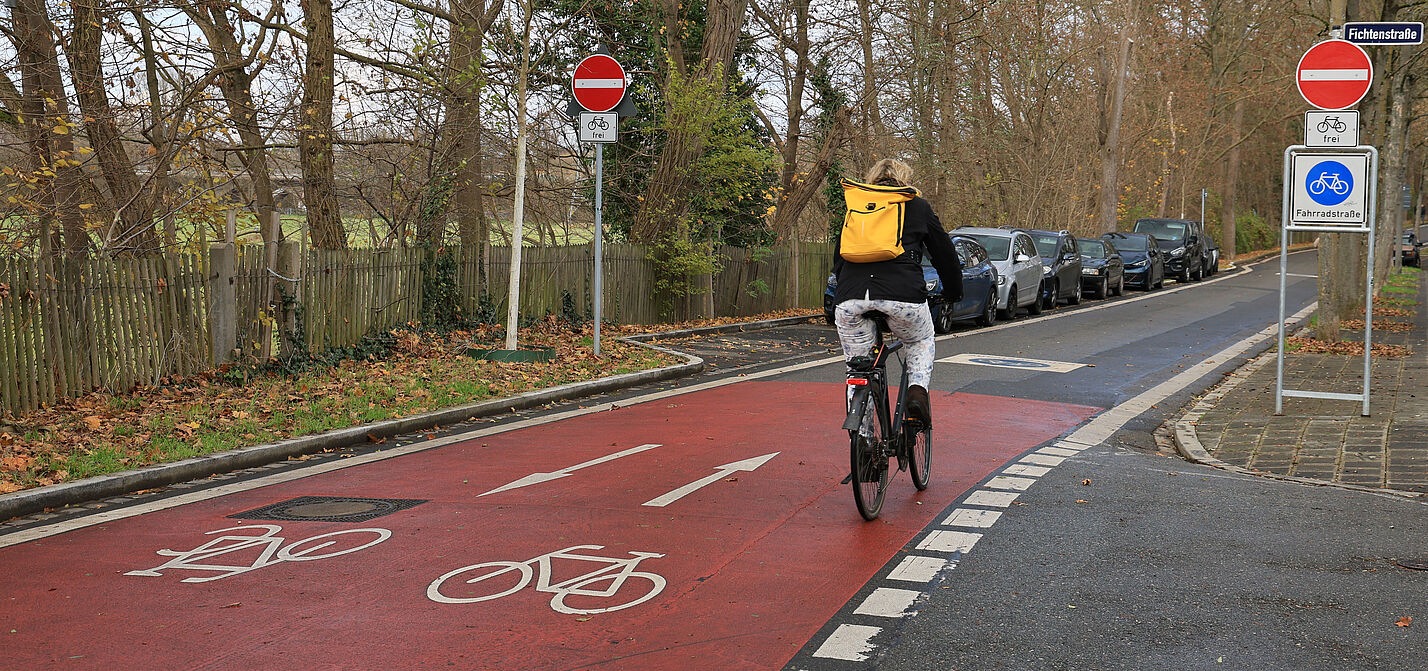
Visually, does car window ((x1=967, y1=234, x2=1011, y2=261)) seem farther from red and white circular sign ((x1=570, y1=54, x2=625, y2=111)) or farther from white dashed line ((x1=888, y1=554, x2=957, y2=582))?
white dashed line ((x1=888, y1=554, x2=957, y2=582))

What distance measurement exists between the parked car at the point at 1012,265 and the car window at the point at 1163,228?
18234mm

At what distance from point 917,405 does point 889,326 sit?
21.8 inches

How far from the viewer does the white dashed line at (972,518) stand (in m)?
7.17

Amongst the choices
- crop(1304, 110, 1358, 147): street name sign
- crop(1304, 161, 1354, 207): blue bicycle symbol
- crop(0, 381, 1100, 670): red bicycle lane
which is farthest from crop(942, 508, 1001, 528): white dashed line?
crop(1304, 110, 1358, 147): street name sign

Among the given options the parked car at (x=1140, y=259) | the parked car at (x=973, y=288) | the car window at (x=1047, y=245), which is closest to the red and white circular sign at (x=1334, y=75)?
the parked car at (x=973, y=288)

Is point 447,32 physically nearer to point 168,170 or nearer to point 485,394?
point 168,170

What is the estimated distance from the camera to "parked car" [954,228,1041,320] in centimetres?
2411

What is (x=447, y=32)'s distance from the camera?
17391 millimetres

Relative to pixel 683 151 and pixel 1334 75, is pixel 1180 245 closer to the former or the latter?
pixel 683 151

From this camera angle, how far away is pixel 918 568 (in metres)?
6.16

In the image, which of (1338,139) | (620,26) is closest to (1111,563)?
(1338,139)

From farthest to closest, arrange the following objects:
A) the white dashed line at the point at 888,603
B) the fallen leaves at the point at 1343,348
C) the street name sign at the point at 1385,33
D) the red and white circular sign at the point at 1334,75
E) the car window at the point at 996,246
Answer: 1. the car window at the point at 996,246
2. the fallen leaves at the point at 1343,348
3. the red and white circular sign at the point at 1334,75
4. the street name sign at the point at 1385,33
5. the white dashed line at the point at 888,603

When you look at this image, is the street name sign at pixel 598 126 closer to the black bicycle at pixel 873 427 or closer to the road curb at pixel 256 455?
the road curb at pixel 256 455

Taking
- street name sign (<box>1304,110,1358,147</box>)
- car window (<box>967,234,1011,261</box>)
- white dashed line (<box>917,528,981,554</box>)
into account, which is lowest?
white dashed line (<box>917,528,981,554</box>)
